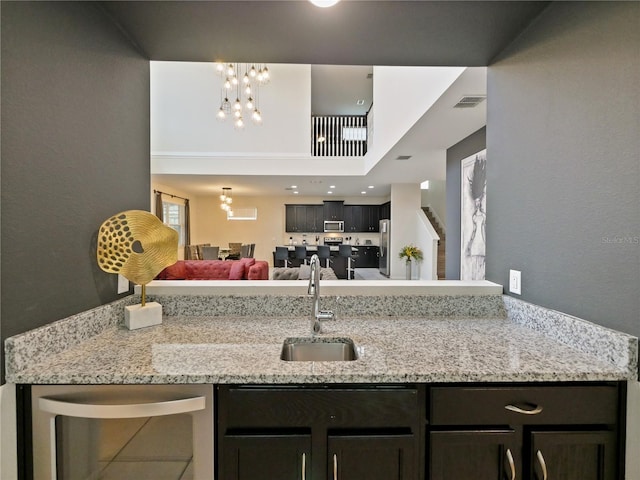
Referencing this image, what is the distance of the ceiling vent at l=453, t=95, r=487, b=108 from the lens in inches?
106

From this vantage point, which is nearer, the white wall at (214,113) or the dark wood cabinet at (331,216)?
the white wall at (214,113)

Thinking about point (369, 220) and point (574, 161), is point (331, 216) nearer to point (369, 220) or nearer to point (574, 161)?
point (369, 220)

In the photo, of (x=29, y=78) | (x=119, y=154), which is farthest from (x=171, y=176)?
(x=29, y=78)

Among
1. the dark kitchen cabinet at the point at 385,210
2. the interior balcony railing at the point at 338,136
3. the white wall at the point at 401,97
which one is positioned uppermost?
the interior balcony railing at the point at 338,136

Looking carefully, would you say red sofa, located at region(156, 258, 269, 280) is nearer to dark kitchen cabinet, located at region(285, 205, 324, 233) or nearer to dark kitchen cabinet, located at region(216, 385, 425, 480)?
dark kitchen cabinet, located at region(216, 385, 425, 480)

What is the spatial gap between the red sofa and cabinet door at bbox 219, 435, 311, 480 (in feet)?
12.8

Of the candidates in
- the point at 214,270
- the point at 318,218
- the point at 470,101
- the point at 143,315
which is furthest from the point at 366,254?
the point at 143,315

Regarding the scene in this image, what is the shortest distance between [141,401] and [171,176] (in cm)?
695

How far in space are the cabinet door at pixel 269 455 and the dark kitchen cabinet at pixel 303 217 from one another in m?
9.79

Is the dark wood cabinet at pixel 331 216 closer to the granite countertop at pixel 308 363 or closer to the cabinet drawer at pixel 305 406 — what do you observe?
the granite countertop at pixel 308 363

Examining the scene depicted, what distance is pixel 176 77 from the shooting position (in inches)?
302

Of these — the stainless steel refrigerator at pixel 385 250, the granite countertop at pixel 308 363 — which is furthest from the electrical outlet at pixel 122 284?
the stainless steel refrigerator at pixel 385 250

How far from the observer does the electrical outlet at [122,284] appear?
158 centimetres

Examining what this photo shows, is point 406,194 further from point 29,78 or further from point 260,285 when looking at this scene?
point 29,78
